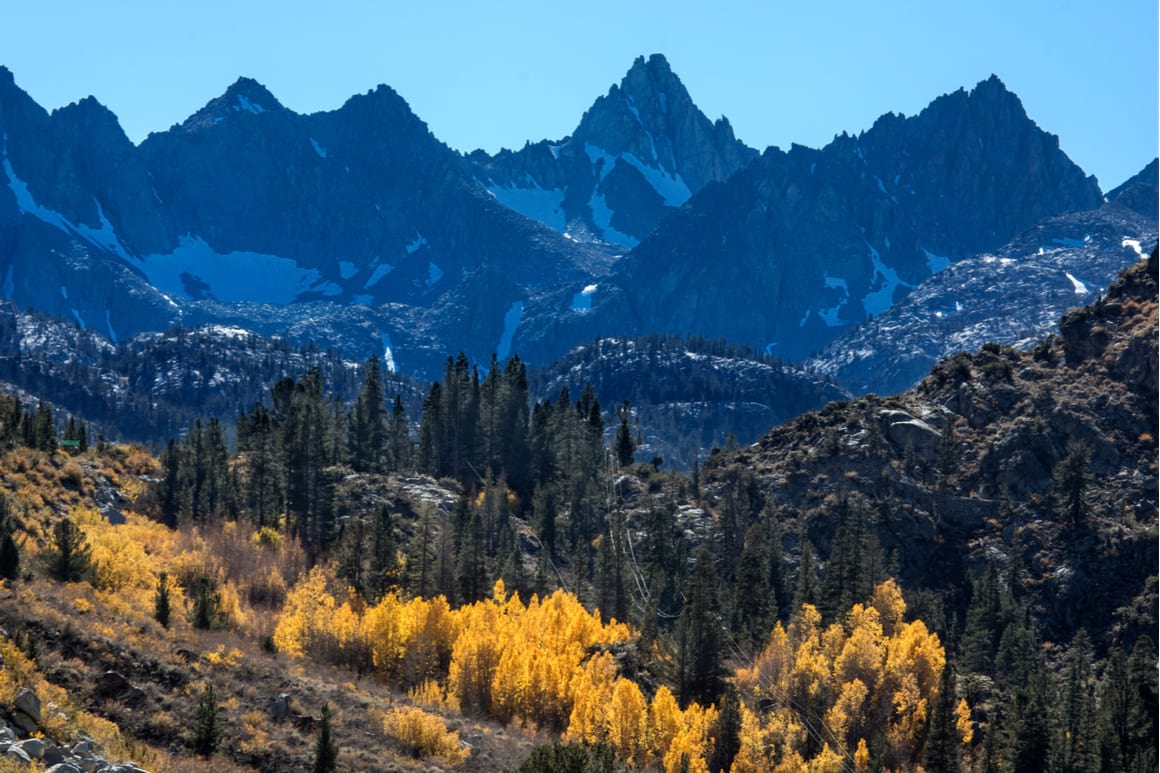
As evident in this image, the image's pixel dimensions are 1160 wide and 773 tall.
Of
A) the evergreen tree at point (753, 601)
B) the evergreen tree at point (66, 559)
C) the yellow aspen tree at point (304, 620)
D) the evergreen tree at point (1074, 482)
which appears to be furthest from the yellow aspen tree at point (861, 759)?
the evergreen tree at point (1074, 482)

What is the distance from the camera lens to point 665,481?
154m

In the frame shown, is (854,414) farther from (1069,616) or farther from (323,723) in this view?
(323,723)

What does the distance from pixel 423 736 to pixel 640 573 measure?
65.2 meters

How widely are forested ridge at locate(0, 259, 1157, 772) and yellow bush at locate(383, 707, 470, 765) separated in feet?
0.38

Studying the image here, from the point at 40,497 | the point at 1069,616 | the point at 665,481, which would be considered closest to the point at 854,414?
the point at 665,481

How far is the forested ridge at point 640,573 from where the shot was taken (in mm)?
70250

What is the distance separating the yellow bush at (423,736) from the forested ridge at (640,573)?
0.12 meters

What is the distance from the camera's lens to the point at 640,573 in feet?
404

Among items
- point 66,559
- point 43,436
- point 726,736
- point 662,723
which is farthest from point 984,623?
point 43,436


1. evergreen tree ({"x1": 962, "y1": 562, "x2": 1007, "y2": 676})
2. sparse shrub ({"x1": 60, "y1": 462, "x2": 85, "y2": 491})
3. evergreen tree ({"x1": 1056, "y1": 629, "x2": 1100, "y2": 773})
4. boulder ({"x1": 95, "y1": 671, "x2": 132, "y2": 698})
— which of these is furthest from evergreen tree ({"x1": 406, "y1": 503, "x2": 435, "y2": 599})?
evergreen tree ({"x1": 1056, "y1": 629, "x2": 1100, "y2": 773})

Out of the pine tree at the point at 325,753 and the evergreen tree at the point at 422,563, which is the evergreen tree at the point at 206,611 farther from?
the pine tree at the point at 325,753

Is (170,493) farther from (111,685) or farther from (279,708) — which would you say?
(111,685)

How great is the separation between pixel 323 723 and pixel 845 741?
184 ft

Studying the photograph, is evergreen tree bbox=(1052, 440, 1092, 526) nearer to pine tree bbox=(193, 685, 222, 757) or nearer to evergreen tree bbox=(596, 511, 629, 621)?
evergreen tree bbox=(596, 511, 629, 621)
